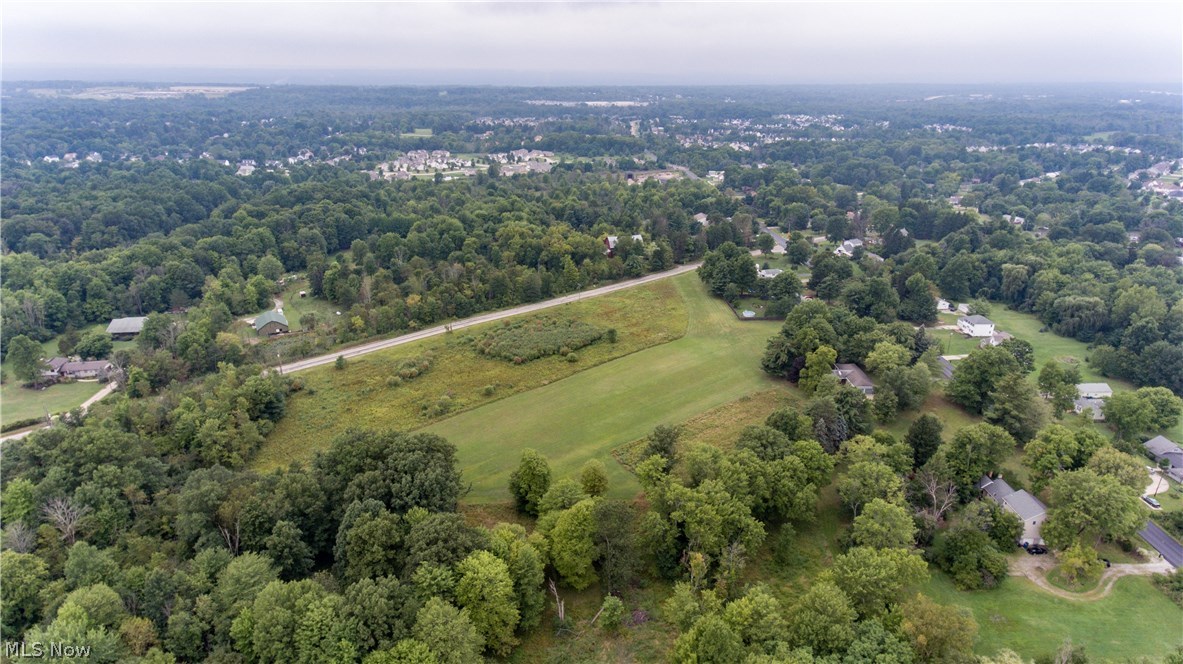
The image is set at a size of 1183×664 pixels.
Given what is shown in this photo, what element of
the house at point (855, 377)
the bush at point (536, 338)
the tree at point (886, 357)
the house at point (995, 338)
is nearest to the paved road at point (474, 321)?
the bush at point (536, 338)

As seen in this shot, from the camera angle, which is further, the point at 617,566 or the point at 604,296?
the point at 604,296

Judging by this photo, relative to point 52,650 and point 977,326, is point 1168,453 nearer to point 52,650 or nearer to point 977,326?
point 977,326

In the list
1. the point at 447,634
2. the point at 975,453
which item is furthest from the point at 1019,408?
the point at 447,634

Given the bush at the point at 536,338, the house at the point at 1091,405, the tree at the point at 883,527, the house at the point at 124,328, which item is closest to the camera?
the tree at the point at 883,527

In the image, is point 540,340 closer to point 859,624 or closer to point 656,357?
point 656,357

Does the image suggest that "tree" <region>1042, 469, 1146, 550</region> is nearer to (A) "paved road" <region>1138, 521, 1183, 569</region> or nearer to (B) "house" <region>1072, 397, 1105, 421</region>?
(A) "paved road" <region>1138, 521, 1183, 569</region>

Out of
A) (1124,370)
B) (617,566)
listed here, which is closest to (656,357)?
(617,566)

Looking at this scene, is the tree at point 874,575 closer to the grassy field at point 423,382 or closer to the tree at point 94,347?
the grassy field at point 423,382
